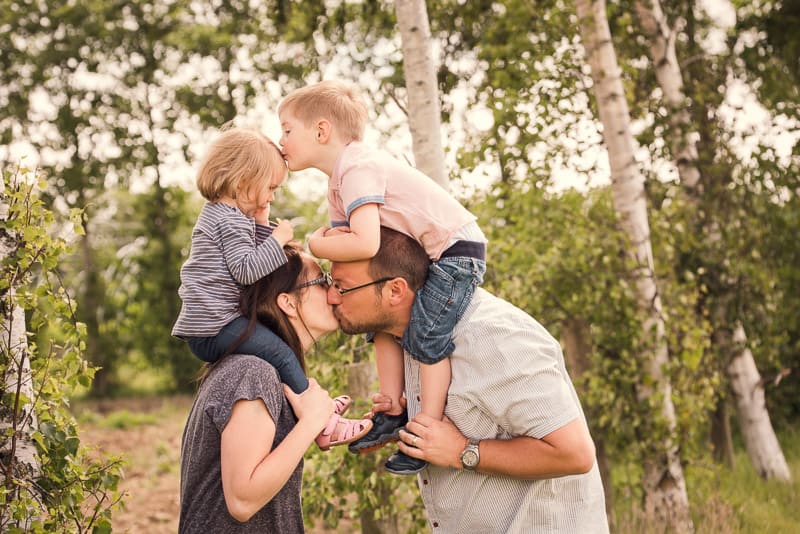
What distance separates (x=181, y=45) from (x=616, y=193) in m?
11.5

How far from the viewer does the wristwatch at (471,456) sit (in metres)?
2.28

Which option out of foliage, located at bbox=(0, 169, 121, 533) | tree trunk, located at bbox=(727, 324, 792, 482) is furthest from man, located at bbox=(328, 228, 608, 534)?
tree trunk, located at bbox=(727, 324, 792, 482)

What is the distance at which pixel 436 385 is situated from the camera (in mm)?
2400

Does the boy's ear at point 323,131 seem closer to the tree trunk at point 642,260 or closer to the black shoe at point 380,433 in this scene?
the black shoe at point 380,433

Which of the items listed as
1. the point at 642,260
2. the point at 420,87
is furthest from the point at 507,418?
the point at 642,260

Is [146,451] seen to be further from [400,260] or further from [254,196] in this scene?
[400,260]

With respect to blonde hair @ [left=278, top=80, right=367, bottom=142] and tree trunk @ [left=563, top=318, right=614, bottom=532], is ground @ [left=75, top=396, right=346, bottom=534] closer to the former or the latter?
blonde hair @ [left=278, top=80, right=367, bottom=142]

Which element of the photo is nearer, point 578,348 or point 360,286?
point 360,286

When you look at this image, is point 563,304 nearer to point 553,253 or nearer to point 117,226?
point 553,253

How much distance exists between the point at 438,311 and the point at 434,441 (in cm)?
36

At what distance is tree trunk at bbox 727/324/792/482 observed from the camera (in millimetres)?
6586

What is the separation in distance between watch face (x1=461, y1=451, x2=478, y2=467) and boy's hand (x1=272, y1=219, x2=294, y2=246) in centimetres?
82

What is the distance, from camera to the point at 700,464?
5340mm

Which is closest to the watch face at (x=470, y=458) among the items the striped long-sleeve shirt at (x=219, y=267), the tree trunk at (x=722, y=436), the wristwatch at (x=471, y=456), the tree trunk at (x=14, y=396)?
the wristwatch at (x=471, y=456)
